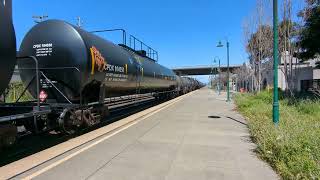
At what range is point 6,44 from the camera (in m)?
7.11

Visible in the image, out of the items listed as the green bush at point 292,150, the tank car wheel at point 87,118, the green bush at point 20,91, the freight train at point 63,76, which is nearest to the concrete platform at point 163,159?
the green bush at point 292,150

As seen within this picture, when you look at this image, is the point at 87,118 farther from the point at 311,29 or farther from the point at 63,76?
the point at 311,29

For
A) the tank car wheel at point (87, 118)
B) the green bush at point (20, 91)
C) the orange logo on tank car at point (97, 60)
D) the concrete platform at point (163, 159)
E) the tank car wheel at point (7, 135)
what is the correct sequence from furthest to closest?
1. the green bush at point (20, 91)
2. the orange logo on tank car at point (97, 60)
3. the tank car wheel at point (87, 118)
4. the tank car wheel at point (7, 135)
5. the concrete platform at point (163, 159)

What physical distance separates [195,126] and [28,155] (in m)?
7.07

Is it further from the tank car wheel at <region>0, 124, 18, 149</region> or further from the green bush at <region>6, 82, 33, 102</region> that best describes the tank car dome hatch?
the green bush at <region>6, 82, 33, 102</region>

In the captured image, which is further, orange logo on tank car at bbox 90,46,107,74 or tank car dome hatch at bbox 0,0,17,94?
orange logo on tank car at bbox 90,46,107,74

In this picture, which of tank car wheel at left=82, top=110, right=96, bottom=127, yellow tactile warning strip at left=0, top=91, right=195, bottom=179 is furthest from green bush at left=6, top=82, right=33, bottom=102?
yellow tactile warning strip at left=0, top=91, right=195, bottom=179

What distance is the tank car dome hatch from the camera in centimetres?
698

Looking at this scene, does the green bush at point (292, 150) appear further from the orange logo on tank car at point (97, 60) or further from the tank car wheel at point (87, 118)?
the orange logo on tank car at point (97, 60)

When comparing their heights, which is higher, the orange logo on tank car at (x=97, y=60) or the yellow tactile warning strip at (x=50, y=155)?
the orange logo on tank car at (x=97, y=60)

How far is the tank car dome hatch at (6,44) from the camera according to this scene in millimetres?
6977

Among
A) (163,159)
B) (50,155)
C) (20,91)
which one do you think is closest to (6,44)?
(50,155)

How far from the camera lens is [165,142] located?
10133 millimetres

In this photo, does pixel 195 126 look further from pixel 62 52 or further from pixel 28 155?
pixel 28 155
